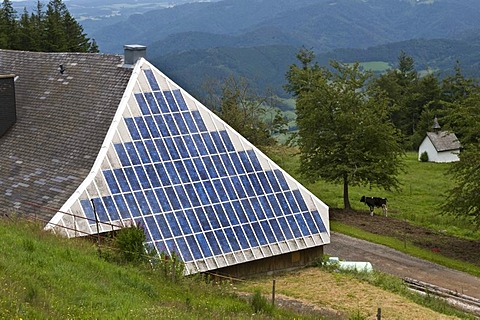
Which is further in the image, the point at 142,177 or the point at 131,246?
the point at 142,177

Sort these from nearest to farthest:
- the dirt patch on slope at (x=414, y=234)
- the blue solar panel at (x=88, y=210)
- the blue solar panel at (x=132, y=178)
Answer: the blue solar panel at (x=88, y=210) < the blue solar panel at (x=132, y=178) < the dirt patch on slope at (x=414, y=234)

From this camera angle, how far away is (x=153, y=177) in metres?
23.4

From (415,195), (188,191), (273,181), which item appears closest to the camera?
(188,191)

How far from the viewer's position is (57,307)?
12391 mm

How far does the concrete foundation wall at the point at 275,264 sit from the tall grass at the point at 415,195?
11.1 metres

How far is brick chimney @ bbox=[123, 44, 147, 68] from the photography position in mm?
26812

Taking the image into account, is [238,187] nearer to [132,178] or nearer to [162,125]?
[162,125]

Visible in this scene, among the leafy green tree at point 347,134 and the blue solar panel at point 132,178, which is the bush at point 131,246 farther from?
the leafy green tree at point 347,134

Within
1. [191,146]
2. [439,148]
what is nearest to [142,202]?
[191,146]

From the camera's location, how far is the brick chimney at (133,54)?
2681 centimetres

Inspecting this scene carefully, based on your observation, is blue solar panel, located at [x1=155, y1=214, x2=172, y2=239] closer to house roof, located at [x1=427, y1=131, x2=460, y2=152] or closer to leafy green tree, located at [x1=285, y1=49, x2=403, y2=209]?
leafy green tree, located at [x1=285, y1=49, x2=403, y2=209]

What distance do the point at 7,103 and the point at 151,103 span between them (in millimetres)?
6421

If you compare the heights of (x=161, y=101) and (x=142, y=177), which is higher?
(x=161, y=101)

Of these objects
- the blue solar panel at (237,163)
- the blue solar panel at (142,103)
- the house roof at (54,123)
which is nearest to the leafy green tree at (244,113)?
the house roof at (54,123)
